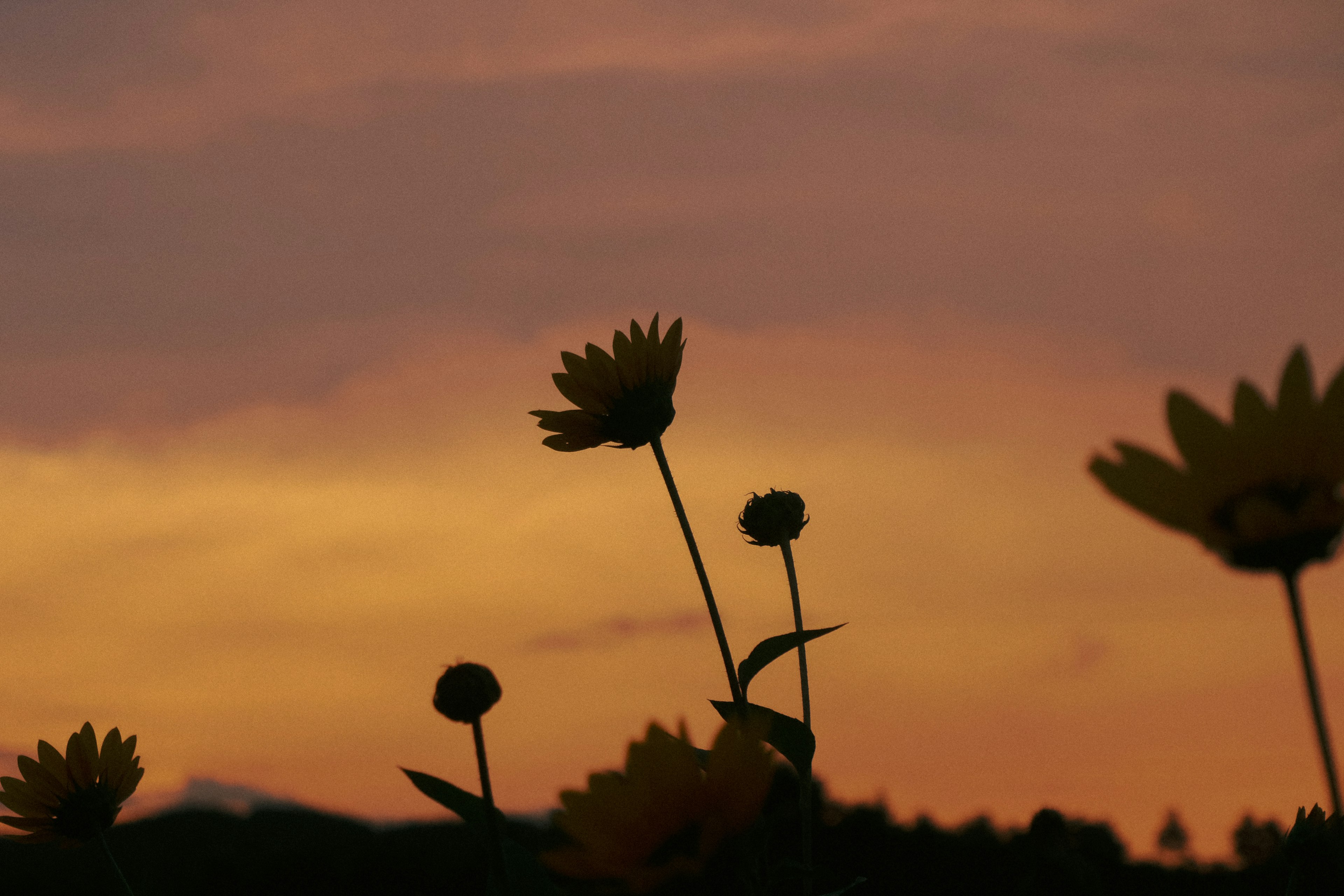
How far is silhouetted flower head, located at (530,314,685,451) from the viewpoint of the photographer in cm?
289

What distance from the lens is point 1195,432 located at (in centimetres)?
138

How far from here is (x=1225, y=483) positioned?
4.44ft

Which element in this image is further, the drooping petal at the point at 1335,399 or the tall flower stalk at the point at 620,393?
the tall flower stalk at the point at 620,393

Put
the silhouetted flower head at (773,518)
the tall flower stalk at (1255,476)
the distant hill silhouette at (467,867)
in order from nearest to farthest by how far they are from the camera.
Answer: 1. the tall flower stalk at (1255,476)
2. the silhouetted flower head at (773,518)
3. the distant hill silhouette at (467,867)

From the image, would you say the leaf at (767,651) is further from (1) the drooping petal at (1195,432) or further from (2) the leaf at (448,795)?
(1) the drooping petal at (1195,432)

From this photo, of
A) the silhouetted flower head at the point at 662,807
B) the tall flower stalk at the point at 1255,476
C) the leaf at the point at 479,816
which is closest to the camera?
the tall flower stalk at the point at 1255,476

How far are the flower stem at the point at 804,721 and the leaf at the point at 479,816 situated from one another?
1.53 feet

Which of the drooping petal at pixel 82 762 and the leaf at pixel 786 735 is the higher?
the drooping petal at pixel 82 762

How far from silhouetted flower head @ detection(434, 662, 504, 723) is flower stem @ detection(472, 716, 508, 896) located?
2 centimetres

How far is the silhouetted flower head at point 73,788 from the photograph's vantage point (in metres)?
2.89

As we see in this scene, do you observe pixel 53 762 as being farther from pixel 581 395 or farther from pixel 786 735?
pixel 786 735

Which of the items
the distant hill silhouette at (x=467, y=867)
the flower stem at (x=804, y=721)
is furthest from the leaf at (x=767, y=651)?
the distant hill silhouette at (x=467, y=867)

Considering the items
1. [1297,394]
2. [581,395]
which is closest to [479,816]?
[581,395]

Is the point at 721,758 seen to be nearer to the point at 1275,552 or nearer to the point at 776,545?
the point at 1275,552
